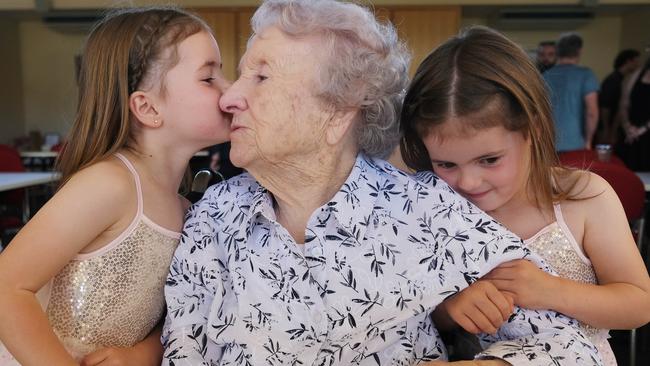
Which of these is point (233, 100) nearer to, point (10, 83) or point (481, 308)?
point (481, 308)

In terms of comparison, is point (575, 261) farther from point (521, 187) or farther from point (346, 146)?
point (346, 146)

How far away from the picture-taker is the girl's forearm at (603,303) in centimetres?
117

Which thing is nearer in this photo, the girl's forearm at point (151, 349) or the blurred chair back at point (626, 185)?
the girl's forearm at point (151, 349)

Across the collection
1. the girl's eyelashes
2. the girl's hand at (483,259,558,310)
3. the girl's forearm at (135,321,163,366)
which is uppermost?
the girl's eyelashes

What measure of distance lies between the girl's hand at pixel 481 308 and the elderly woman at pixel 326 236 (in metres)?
0.03

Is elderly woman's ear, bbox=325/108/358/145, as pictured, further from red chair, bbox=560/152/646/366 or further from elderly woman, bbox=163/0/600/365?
red chair, bbox=560/152/646/366

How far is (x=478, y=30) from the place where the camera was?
1.38 m

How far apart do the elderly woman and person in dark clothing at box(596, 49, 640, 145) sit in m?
6.18

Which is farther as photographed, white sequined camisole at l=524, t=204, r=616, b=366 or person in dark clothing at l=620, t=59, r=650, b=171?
person in dark clothing at l=620, t=59, r=650, b=171

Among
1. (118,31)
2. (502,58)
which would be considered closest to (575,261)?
(502,58)

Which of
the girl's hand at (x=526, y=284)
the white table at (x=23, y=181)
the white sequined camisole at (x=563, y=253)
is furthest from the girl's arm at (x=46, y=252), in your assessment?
the white table at (x=23, y=181)

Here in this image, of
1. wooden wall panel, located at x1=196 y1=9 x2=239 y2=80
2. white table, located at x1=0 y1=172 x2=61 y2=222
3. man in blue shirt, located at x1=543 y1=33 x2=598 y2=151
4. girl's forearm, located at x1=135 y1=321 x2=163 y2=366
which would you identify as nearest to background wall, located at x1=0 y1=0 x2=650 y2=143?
wooden wall panel, located at x1=196 y1=9 x2=239 y2=80

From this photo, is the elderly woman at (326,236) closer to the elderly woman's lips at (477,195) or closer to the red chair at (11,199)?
the elderly woman's lips at (477,195)

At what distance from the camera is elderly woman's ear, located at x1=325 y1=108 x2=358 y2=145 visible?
49.9 inches
